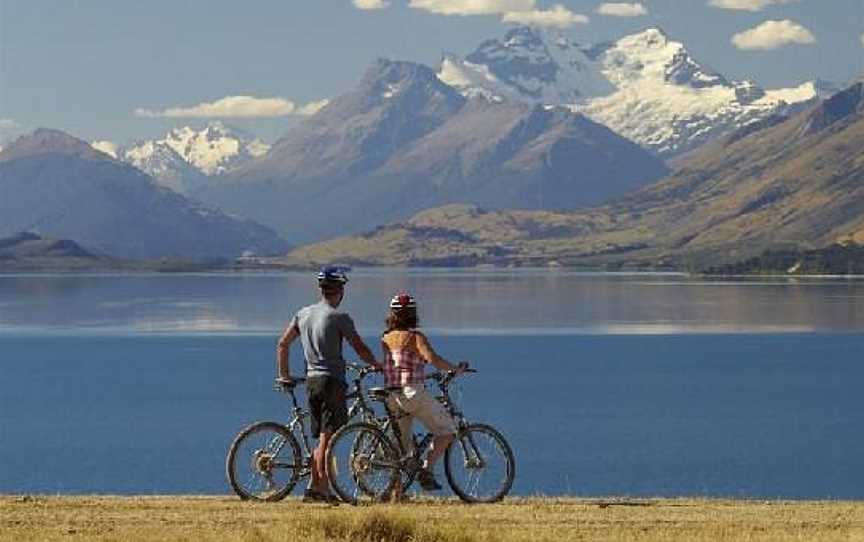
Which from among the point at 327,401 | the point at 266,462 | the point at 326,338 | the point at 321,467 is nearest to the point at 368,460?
the point at 321,467

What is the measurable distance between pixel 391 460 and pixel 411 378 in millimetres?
1463

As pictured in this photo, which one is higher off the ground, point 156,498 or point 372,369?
point 372,369

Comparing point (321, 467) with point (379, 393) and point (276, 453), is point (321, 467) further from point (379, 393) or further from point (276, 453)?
point (379, 393)

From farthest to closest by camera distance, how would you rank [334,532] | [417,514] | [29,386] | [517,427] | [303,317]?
[29,386], [517,427], [303,317], [417,514], [334,532]

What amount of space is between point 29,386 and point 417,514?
125798mm

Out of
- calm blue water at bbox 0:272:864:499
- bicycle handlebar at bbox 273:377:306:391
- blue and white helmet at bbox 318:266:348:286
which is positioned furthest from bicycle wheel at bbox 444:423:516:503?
calm blue water at bbox 0:272:864:499

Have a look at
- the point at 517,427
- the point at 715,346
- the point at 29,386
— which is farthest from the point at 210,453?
the point at 715,346

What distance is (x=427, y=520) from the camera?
86.6 ft

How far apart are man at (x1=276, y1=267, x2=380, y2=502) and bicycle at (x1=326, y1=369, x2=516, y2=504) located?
264 millimetres

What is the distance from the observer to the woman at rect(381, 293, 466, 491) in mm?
30000

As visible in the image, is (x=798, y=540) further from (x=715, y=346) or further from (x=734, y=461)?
(x=715, y=346)

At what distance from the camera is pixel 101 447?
98125 mm

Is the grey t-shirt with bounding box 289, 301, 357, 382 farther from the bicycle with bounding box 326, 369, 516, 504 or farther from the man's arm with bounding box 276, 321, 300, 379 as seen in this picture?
the bicycle with bounding box 326, 369, 516, 504

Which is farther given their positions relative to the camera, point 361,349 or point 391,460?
point 391,460
